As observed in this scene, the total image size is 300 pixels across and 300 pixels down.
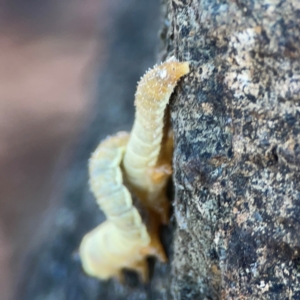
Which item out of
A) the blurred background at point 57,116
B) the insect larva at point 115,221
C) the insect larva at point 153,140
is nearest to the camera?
the insect larva at point 153,140

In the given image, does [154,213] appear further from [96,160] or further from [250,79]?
[250,79]

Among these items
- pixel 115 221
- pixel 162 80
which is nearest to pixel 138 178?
pixel 115 221

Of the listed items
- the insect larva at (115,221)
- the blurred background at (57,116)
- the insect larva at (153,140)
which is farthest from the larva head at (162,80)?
the blurred background at (57,116)

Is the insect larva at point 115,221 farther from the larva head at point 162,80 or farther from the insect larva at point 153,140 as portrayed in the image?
the larva head at point 162,80

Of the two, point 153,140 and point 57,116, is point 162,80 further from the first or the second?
point 57,116

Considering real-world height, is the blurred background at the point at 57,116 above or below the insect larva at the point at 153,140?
above

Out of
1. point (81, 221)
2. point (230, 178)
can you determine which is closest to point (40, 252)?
point (81, 221)

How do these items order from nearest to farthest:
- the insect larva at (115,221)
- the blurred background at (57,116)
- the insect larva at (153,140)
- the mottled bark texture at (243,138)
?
the mottled bark texture at (243,138) → the insect larva at (153,140) → the insect larva at (115,221) → the blurred background at (57,116)

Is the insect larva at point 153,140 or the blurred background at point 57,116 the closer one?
the insect larva at point 153,140

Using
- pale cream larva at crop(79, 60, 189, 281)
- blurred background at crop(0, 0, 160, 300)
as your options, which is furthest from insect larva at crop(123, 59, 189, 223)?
blurred background at crop(0, 0, 160, 300)
